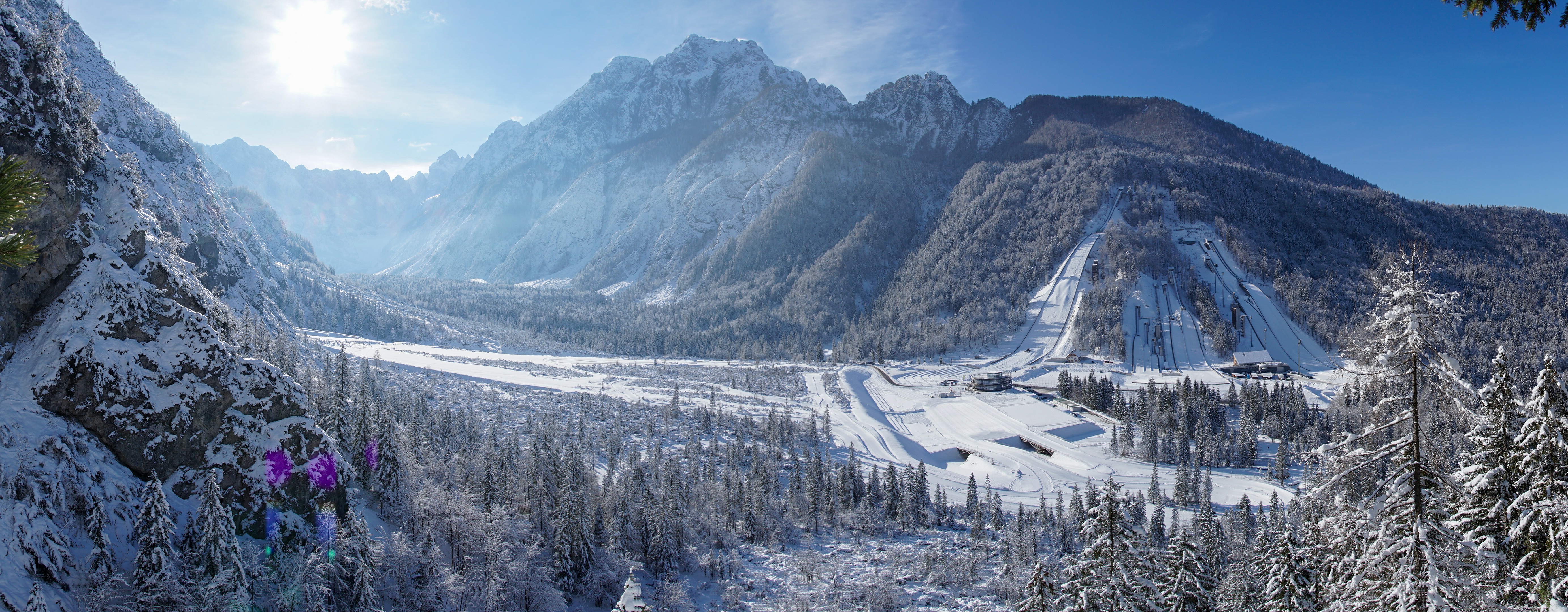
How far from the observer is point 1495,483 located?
45.8 feet

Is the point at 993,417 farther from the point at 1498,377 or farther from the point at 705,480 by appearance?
the point at 1498,377

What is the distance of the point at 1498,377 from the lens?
48.7 feet

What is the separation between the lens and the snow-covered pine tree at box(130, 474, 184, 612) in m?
26.9

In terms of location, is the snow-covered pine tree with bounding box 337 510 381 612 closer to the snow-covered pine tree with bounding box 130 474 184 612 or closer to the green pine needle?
the snow-covered pine tree with bounding box 130 474 184 612

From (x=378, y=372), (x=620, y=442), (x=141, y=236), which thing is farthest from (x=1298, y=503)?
(x=378, y=372)

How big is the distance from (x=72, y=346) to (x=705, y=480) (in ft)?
196

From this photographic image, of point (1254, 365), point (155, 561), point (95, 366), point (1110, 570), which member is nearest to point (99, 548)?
point (155, 561)

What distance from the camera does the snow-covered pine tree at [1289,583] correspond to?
21828 mm

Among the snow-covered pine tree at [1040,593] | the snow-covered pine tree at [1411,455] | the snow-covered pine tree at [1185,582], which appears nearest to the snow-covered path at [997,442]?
the snow-covered pine tree at [1185,582]

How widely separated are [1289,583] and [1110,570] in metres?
6.70

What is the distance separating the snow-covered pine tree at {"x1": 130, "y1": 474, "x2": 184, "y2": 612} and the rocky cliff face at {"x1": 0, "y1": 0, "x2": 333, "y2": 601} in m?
1.73

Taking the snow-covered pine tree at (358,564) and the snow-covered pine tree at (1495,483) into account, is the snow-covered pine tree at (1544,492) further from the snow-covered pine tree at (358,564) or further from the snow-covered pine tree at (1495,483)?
the snow-covered pine tree at (358,564)

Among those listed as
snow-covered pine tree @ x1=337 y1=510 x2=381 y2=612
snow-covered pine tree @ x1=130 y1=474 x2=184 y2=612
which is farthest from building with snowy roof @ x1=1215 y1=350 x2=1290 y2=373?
snow-covered pine tree @ x1=130 y1=474 x2=184 y2=612

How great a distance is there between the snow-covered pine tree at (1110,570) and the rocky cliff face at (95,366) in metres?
36.7
